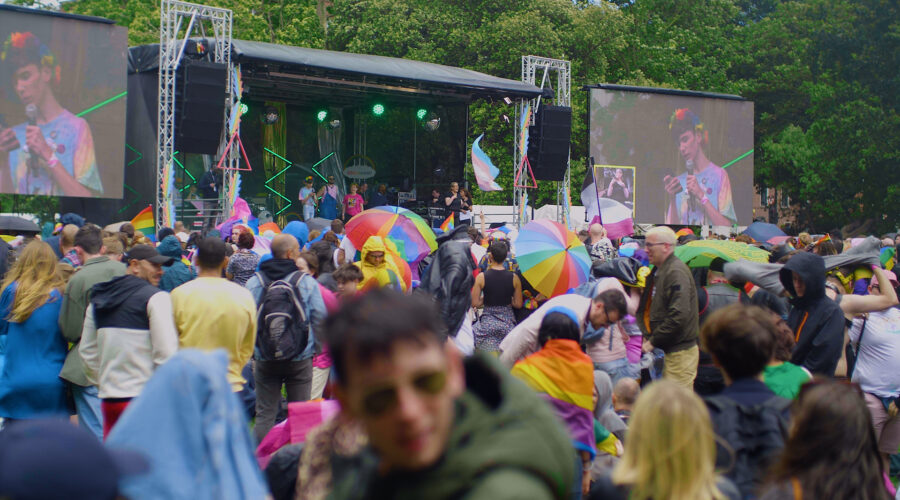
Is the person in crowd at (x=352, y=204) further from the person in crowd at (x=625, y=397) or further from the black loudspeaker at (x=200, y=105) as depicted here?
the person in crowd at (x=625, y=397)

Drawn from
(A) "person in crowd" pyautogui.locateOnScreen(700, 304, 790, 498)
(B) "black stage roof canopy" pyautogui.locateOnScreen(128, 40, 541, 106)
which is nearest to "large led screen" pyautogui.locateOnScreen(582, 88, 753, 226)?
(B) "black stage roof canopy" pyautogui.locateOnScreen(128, 40, 541, 106)

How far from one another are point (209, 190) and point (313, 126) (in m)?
7.04

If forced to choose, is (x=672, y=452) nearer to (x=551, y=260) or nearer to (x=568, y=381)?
(x=568, y=381)

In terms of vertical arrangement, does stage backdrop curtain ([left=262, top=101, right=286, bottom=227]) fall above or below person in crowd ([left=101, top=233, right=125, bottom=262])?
above

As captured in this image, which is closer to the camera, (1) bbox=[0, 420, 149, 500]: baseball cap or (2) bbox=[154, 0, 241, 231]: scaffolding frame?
(1) bbox=[0, 420, 149, 500]: baseball cap

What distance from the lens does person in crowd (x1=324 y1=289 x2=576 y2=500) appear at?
122 centimetres

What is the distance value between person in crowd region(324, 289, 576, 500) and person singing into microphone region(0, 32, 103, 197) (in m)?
14.2

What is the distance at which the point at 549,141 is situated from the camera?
18.6 m

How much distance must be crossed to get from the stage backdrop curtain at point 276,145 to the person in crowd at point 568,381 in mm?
18534

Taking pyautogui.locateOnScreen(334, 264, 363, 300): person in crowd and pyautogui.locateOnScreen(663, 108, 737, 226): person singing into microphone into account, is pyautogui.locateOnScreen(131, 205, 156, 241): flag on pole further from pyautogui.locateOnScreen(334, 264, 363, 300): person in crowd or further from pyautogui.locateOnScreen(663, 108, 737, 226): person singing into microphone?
pyautogui.locateOnScreen(663, 108, 737, 226): person singing into microphone

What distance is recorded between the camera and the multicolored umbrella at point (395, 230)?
7.90 meters

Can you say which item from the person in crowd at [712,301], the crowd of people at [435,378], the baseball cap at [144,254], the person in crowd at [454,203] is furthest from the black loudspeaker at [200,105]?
the baseball cap at [144,254]

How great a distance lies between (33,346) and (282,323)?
141 centimetres

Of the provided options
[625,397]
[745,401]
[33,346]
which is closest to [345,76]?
[33,346]
